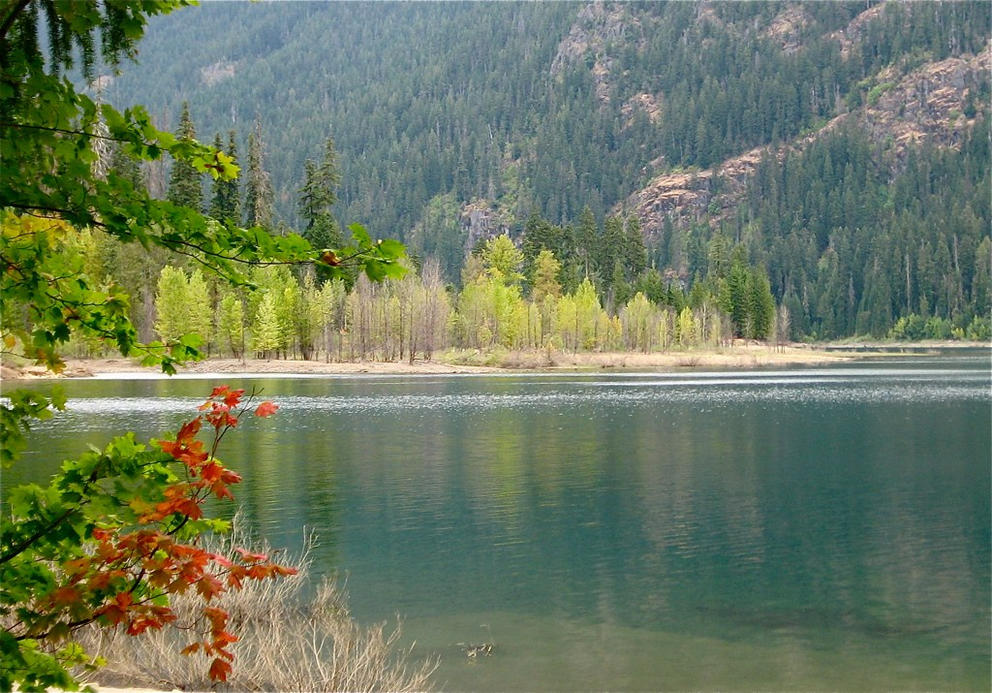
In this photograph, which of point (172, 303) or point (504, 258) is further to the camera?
point (504, 258)

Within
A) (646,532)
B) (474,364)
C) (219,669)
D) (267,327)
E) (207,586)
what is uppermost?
(267,327)

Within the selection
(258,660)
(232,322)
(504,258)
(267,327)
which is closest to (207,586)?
(258,660)

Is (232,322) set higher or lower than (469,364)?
higher

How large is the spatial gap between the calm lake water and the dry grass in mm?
1352

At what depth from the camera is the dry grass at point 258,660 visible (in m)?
10.1

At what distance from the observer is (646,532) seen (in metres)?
21.7

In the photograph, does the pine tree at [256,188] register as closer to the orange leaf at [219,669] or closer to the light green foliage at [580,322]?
the light green foliage at [580,322]

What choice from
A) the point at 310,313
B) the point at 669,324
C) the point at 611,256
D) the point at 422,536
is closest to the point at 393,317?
the point at 310,313

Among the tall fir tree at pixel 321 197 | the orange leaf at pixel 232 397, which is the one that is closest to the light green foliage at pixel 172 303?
the tall fir tree at pixel 321 197

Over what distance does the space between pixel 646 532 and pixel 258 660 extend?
1264cm

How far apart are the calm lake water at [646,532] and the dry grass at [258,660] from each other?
1.35m

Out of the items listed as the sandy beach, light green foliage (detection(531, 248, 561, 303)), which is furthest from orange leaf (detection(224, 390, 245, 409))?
light green foliage (detection(531, 248, 561, 303))

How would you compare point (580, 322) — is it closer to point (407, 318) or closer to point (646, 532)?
point (407, 318)

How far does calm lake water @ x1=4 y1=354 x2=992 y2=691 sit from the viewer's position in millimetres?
13594
